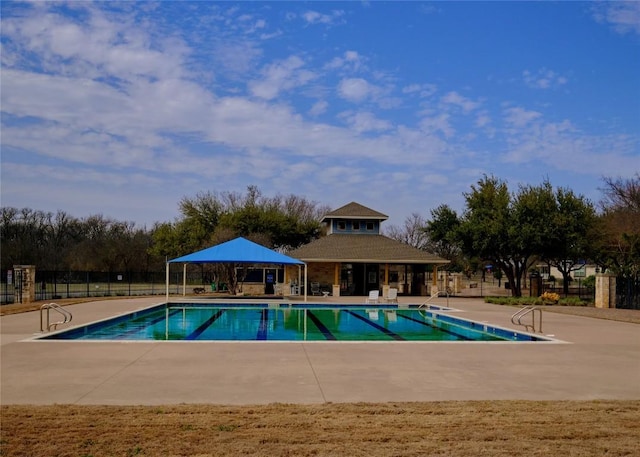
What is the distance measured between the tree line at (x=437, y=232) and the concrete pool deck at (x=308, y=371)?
787 inches

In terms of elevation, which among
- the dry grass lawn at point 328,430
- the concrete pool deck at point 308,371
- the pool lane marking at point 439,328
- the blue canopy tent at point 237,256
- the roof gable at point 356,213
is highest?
the roof gable at point 356,213

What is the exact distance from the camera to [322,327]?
17.9 metres

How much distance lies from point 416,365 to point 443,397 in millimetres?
2524

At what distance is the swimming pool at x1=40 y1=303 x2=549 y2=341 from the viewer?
14922mm

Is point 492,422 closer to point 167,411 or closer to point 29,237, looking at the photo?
point 167,411

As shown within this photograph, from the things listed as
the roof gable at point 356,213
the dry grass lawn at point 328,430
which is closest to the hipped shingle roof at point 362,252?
the roof gable at point 356,213

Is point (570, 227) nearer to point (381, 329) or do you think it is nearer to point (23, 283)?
point (381, 329)

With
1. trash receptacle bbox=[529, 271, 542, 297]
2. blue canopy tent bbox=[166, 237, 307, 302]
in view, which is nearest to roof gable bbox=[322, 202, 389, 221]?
trash receptacle bbox=[529, 271, 542, 297]

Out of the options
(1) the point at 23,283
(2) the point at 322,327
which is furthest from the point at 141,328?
(1) the point at 23,283

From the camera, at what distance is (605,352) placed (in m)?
11.5

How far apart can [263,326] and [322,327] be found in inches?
72.0

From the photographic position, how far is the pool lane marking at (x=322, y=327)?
15225 mm

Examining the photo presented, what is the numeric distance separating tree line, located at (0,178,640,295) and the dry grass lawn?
24.7 meters

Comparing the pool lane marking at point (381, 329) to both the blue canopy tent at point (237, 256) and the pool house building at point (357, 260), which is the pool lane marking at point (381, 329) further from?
the pool house building at point (357, 260)
